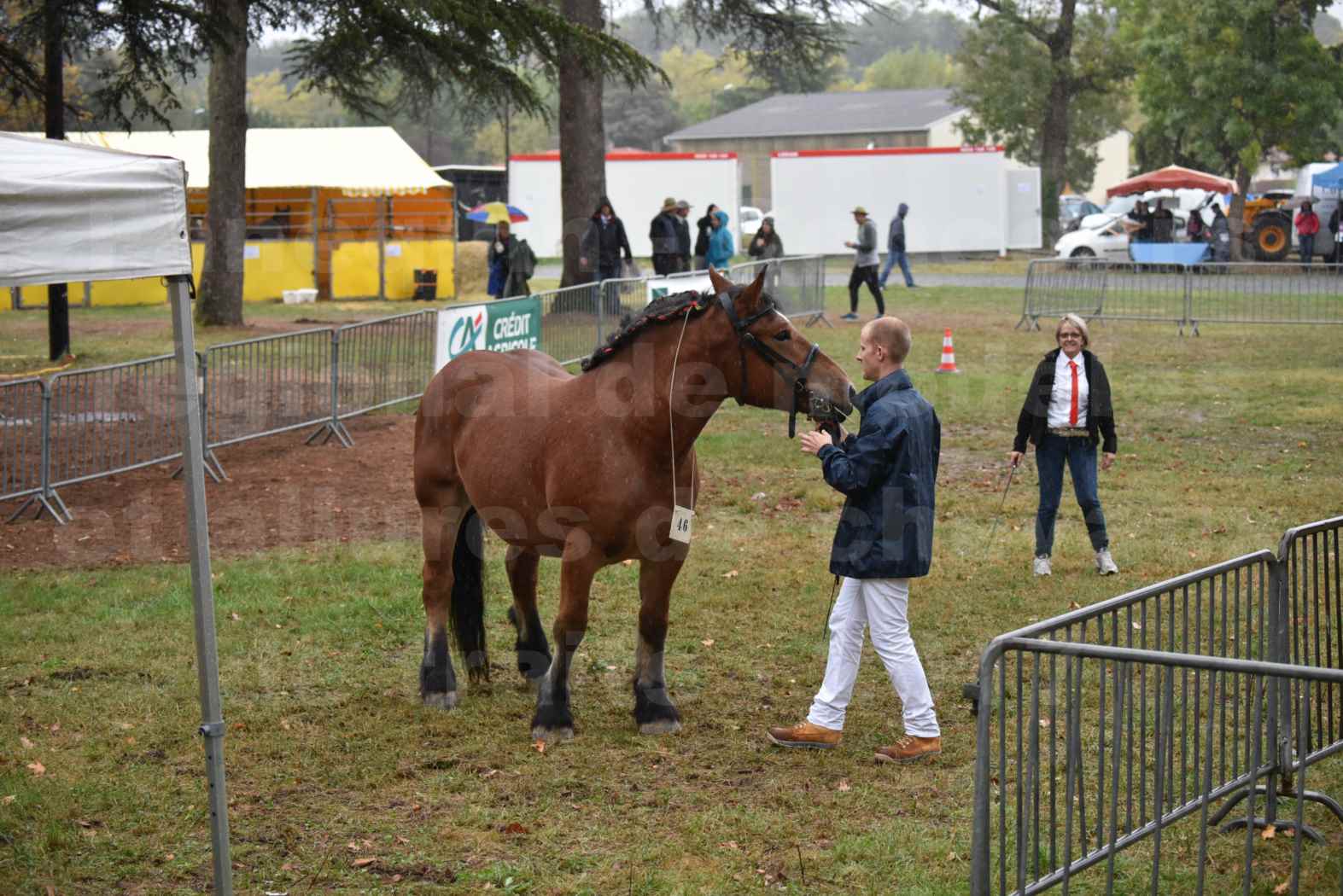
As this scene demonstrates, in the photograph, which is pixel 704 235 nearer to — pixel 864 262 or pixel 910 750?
pixel 864 262

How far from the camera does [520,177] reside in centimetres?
4872

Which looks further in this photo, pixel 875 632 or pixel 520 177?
pixel 520 177

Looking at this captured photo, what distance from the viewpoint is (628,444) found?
673 centimetres

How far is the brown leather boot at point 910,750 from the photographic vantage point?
259 inches

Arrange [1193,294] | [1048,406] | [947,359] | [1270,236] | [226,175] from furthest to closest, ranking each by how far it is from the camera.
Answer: [1270,236] < [1193,294] < [226,175] < [947,359] < [1048,406]

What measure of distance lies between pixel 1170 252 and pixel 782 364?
32.0 m

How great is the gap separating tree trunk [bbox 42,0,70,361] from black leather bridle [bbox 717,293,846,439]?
12601mm

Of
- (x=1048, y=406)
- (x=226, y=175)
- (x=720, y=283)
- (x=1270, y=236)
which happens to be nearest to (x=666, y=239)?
(x=226, y=175)

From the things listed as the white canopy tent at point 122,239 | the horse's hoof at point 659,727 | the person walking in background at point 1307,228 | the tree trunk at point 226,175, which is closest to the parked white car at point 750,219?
the person walking in background at point 1307,228

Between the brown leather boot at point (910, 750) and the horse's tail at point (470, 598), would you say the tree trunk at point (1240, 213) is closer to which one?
the horse's tail at point (470, 598)

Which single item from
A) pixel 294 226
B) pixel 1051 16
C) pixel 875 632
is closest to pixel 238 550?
pixel 875 632

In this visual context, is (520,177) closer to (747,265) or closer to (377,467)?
(747,265)

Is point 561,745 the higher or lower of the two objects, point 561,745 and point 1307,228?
the lower

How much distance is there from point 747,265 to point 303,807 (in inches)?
697
